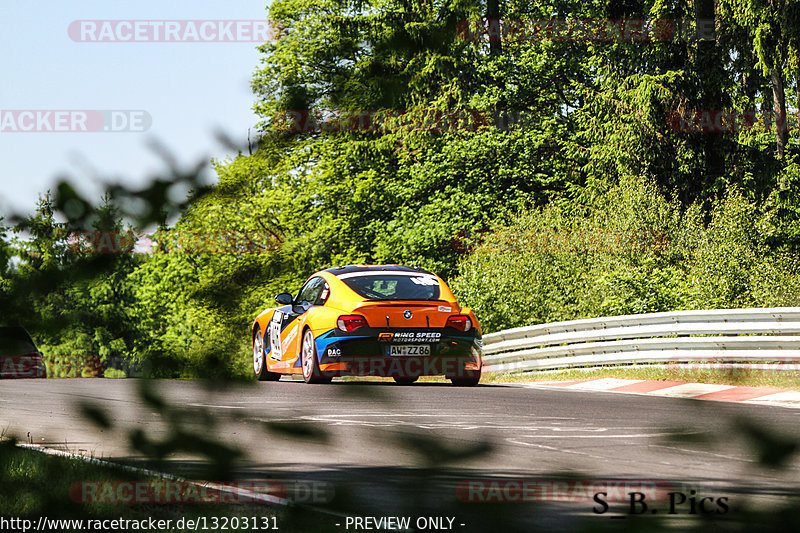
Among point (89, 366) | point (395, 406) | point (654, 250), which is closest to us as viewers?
point (395, 406)

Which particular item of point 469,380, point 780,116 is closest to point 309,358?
point 469,380

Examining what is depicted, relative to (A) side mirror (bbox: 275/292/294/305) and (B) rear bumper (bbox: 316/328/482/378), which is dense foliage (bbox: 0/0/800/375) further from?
(B) rear bumper (bbox: 316/328/482/378)

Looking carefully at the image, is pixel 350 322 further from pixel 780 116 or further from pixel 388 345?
pixel 780 116

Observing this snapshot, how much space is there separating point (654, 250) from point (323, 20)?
24.5 metres

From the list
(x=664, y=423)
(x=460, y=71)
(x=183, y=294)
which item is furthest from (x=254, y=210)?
(x=664, y=423)

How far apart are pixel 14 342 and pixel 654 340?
15.3 m

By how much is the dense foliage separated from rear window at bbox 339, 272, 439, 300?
1190mm

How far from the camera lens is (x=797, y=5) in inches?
1117

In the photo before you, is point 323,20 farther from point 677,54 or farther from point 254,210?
point 677,54

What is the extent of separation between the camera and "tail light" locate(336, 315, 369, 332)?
14.8m

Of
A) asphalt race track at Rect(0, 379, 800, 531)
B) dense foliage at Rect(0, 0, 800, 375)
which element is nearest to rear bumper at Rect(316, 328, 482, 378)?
dense foliage at Rect(0, 0, 800, 375)

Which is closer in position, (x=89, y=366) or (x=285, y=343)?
(x=89, y=366)

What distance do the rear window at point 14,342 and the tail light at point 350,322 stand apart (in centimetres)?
1166

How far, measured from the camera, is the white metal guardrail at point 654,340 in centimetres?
1502
